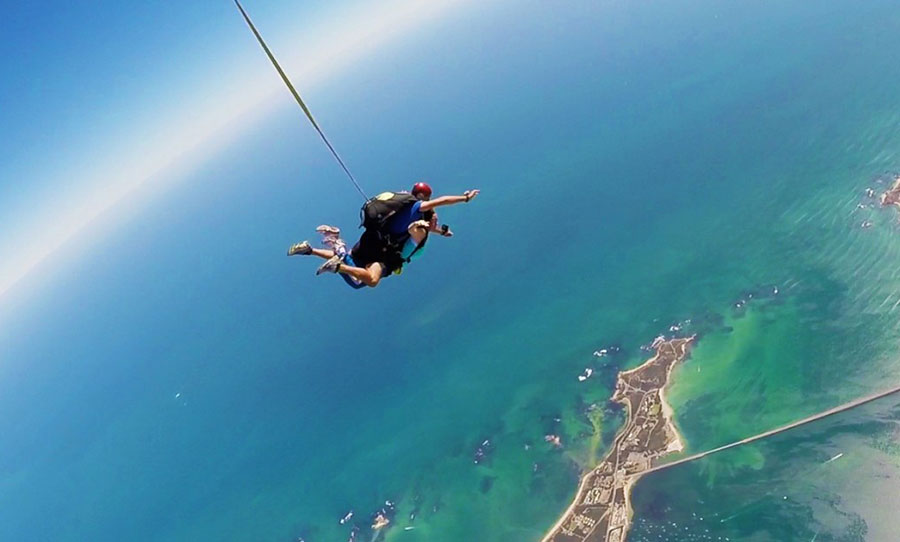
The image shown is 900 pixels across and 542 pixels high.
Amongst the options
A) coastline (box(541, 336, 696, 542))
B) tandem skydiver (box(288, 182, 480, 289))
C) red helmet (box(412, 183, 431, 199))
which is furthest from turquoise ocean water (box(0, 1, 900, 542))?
red helmet (box(412, 183, 431, 199))

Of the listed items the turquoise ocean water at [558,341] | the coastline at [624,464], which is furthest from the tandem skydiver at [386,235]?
the turquoise ocean water at [558,341]

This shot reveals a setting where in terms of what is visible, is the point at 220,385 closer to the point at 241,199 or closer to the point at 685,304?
the point at 685,304

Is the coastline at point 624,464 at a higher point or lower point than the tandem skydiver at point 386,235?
lower

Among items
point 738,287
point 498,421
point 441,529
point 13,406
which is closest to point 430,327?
point 498,421

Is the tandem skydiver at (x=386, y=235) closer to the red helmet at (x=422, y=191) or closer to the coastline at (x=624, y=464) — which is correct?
the red helmet at (x=422, y=191)

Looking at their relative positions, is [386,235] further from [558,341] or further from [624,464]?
[558,341]
